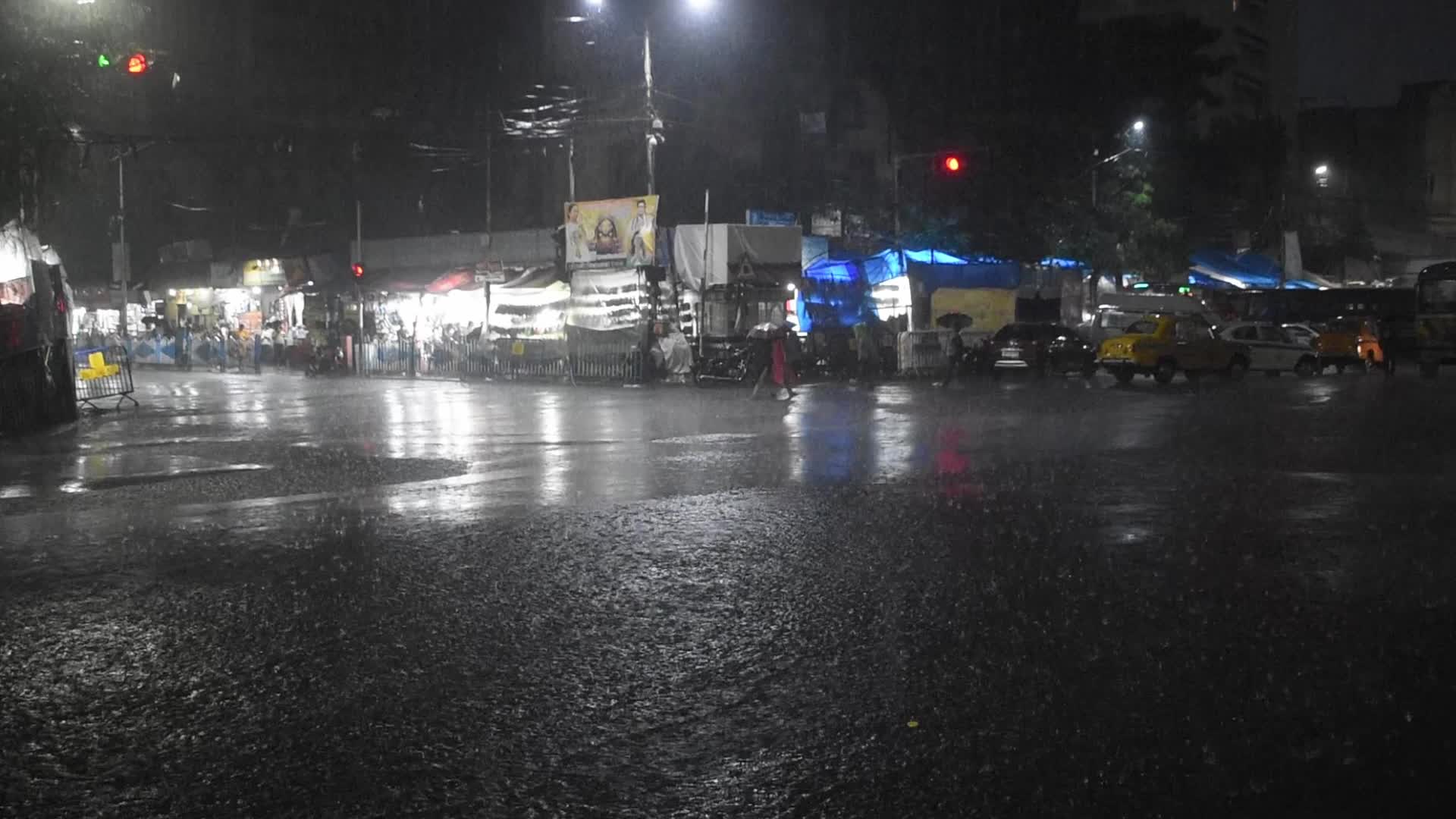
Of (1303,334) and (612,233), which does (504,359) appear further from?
(1303,334)

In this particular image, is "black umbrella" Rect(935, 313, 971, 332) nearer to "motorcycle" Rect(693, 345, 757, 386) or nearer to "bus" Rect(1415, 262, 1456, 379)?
"motorcycle" Rect(693, 345, 757, 386)

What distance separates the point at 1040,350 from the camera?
114 feet

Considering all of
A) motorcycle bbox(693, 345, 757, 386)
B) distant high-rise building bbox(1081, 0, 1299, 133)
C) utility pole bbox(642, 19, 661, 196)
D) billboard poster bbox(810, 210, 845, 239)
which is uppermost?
distant high-rise building bbox(1081, 0, 1299, 133)

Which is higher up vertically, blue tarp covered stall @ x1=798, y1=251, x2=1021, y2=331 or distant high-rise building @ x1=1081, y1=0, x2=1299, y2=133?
distant high-rise building @ x1=1081, y1=0, x2=1299, y2=133

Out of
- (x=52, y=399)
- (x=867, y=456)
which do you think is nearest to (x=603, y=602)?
(x=867, y=456)

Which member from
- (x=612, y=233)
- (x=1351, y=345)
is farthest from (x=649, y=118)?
(x=1351, y=345)

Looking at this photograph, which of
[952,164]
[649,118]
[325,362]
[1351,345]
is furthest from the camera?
[325,362]

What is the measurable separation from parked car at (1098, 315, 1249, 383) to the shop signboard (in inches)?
356

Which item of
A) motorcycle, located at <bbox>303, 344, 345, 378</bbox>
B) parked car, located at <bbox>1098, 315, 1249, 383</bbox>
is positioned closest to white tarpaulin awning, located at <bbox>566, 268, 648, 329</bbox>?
motorcycle, located at <bbox>303, 344, 345, 378</bbox>

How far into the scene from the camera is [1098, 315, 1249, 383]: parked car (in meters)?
31.1

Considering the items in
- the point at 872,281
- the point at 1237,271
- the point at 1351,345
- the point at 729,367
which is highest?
the point at 1237,271

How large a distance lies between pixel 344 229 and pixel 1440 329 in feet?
127

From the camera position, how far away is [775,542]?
30.9ft

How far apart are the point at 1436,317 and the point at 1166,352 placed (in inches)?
344
